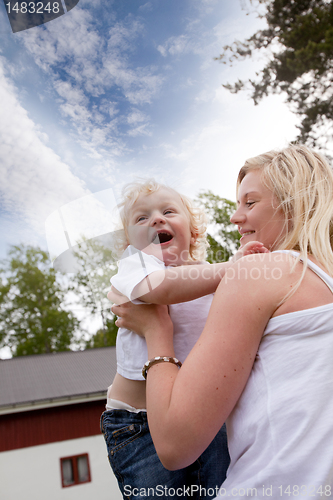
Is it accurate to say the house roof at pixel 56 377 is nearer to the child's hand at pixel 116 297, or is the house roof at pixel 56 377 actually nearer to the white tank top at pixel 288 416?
the child's hand at pixel 116 297

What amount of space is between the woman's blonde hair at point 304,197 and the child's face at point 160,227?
538 mm

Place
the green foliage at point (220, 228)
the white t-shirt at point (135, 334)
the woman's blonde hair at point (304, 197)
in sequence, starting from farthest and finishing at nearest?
the green foliage at point (220, 228) → the white t-shirt at point (135, 334) → the woman's blonde hair at point (304, 197)

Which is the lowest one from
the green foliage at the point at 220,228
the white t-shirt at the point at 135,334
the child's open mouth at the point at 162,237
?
the white t-shirt at the point at 135,334

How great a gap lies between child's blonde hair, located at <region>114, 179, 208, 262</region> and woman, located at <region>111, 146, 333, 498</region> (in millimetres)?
656

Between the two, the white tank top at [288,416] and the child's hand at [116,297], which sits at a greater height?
the child's hand at [116,297]

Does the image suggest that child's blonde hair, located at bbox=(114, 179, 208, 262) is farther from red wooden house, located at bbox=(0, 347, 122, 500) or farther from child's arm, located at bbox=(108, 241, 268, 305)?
red wooden house, located at bbox=(0, 347, 122, 500)

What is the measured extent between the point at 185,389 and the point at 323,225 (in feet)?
2.26

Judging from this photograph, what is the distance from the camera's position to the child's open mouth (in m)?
1.68

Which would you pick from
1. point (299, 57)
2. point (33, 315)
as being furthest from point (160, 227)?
point (33, 315)

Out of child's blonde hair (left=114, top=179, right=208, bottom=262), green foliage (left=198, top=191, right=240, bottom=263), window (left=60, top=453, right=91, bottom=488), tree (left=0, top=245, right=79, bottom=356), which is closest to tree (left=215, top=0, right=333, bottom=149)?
green foliage (left=198, top=191, right=240, bottom=263)

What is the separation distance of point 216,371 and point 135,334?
69cm

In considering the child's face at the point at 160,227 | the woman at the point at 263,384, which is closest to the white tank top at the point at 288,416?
the woman at the point at 263,384

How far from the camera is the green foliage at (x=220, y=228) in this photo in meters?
12.5

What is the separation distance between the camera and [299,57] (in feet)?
29.0
